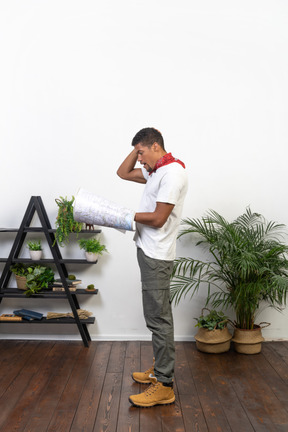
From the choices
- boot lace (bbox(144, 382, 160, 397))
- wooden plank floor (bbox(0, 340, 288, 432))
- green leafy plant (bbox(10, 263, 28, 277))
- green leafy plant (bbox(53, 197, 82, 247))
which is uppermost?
green leafy plant (bbox(53, 197, 82, 247))

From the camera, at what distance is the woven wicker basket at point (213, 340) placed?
3.64m

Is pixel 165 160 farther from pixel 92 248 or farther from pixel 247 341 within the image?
pixel 247 341

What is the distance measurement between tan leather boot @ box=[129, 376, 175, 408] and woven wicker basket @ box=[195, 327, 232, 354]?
93cm

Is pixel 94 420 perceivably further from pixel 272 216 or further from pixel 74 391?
pixel 272 216

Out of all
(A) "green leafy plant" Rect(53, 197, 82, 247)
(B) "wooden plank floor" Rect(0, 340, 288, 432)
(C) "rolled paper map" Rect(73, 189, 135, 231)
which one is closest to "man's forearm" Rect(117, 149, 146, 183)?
(C) "rolled paper map" Rect(73, 189, 135, 231)

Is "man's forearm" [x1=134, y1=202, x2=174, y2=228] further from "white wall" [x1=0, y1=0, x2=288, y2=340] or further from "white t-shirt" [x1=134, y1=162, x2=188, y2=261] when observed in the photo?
"white wall" [x1=0, y1=0, x2=288, y2=340]

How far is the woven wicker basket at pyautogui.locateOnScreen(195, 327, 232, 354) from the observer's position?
3637 mm

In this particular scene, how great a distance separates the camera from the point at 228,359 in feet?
11.7

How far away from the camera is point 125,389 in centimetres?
297

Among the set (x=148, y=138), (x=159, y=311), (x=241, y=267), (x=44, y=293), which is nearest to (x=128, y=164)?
(x=148, y=138)

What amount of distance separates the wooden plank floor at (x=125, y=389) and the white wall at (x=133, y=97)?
47 centimetres

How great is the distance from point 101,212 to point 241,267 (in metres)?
1.34

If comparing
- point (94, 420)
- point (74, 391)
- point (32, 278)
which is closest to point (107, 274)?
point (32, 278)

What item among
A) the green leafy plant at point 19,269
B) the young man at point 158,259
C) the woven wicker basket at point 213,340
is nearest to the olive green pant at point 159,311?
the young man at point 158,259
